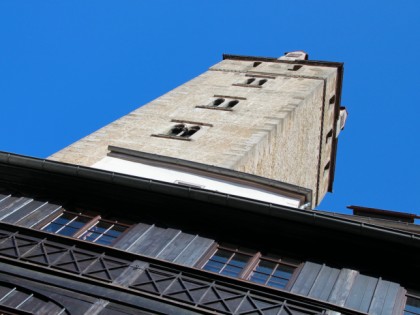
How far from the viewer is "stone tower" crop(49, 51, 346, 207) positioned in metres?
18.2

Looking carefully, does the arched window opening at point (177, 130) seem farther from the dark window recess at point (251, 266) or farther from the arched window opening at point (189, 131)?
the dark window recess at point (251, 266)

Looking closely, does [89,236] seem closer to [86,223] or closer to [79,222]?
[86,223]

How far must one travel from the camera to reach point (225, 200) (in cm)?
1268

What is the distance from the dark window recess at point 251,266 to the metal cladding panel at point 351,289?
305 millimetres

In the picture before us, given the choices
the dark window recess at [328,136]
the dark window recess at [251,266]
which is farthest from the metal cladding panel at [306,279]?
the dark window recess at [328,136]

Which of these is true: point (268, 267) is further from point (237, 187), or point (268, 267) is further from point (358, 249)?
point (237, 187)

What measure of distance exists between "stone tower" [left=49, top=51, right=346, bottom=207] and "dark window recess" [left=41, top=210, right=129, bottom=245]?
4328 millimetres

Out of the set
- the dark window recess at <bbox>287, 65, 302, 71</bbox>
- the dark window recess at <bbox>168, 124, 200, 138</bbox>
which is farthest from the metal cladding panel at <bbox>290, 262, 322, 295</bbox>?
the dark window recess at <bbox>287, 65, 302, 71</bbox>

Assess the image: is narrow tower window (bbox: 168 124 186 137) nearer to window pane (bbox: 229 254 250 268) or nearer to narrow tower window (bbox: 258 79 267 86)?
narrow tower window (bbox: 258 79 267 86)

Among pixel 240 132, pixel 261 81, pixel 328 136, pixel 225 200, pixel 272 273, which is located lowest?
pixel 272 273

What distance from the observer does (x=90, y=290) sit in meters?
10.8

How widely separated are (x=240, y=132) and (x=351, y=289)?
477 inches

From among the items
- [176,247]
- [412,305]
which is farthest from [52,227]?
[412,305]

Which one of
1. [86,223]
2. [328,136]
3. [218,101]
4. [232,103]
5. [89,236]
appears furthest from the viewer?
[328,136]
